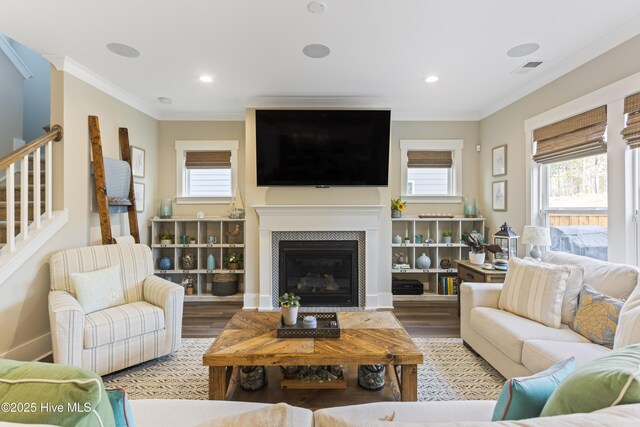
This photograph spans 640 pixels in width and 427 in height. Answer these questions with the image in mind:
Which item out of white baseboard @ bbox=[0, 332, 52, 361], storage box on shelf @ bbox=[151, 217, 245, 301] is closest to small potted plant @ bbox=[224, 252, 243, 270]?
storage box on shelf @ bbox=[151, 217, 245, 301]

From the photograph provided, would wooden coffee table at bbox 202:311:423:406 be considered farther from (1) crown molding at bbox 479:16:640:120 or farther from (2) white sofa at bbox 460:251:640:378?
(1) crown molding at bbox 479:16:640:120

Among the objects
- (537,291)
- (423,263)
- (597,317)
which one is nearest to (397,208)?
(423,263)

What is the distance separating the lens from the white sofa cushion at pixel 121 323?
2.17 meters

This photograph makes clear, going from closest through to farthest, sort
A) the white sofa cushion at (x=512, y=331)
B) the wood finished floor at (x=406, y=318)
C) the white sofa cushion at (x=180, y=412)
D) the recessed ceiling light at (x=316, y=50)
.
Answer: the white sofa cushion at (x=180, y=412), the white sofa cushion at (x=512, y=331), the recessed ceiling light at (x=316, y=50), the wood finished floor at (x=406, y=318)

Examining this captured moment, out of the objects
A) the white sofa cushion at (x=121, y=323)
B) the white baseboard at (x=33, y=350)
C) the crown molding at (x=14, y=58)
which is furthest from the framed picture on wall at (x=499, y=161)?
the crown molding at (x=14, y=58)

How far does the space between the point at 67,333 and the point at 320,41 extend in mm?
2846

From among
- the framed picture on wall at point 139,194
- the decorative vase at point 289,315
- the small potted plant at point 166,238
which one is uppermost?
the framed picture on wall at point 139,194

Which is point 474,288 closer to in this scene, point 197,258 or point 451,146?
point 451,146

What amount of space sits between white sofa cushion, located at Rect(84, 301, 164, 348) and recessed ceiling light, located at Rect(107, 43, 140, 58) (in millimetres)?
2204

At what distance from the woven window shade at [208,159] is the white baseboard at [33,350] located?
2.63 meters

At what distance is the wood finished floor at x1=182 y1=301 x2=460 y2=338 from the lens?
3246 millimetres

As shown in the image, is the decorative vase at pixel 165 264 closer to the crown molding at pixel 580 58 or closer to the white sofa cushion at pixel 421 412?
the white sofa cushion at pixel 421 412

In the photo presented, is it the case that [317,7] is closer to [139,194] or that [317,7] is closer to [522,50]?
[522,50]

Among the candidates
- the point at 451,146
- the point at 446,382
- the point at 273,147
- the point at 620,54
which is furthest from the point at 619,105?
the point at 273,147
